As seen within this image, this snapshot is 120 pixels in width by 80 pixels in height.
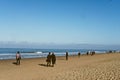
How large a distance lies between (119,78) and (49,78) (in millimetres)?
5045

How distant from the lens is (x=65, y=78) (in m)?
17.4

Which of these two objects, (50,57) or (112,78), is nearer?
(112,78)

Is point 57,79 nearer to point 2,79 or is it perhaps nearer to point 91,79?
point 91,79

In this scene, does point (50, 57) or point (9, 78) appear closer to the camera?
point (9, 78)

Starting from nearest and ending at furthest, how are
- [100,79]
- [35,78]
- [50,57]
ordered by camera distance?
[100,79] → [35,78] → [50,57]

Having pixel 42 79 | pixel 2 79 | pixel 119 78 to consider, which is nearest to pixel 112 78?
pixel 119 78

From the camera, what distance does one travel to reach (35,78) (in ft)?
58.6

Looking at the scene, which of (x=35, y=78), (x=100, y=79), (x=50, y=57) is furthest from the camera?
(x=50, y=57)

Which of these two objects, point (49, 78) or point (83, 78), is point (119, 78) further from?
point (49, 78)

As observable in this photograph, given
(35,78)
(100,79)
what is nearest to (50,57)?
(35,78)

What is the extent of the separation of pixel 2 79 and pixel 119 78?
831cm

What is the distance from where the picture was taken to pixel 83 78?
17.4 m

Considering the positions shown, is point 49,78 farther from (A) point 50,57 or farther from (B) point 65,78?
(A) point 50,57

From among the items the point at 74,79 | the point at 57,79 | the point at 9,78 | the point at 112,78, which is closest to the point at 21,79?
the point at 9,78
